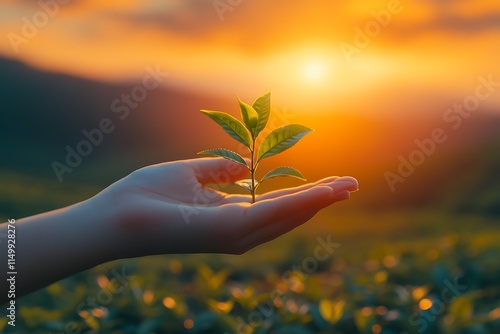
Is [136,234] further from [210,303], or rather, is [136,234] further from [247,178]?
[210,303]

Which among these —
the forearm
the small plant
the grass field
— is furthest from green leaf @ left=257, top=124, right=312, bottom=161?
the grass field

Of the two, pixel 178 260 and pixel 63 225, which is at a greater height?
pixel 63 225

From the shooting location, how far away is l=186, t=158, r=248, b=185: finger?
279 cm

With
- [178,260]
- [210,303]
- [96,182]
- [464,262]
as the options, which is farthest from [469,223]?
[96,182]

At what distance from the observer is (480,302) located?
4180 mm

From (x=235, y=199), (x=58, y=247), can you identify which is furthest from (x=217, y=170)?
(x=58, y=247)

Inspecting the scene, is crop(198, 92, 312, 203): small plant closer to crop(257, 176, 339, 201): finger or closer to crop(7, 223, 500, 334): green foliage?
crop(257, 176, 339, 201): finger

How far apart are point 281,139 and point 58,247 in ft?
3.44

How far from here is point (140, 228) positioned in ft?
8.33

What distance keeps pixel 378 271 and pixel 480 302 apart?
80cm

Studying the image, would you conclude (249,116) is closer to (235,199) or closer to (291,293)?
(235,199)

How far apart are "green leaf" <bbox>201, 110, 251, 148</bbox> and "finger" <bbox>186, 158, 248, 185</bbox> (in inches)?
7.3

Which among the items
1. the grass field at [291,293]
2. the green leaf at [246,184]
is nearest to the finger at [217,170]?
the green leaf at [246,184]

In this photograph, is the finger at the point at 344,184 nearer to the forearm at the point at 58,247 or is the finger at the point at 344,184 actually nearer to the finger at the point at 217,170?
the finger at the point at 217,170
